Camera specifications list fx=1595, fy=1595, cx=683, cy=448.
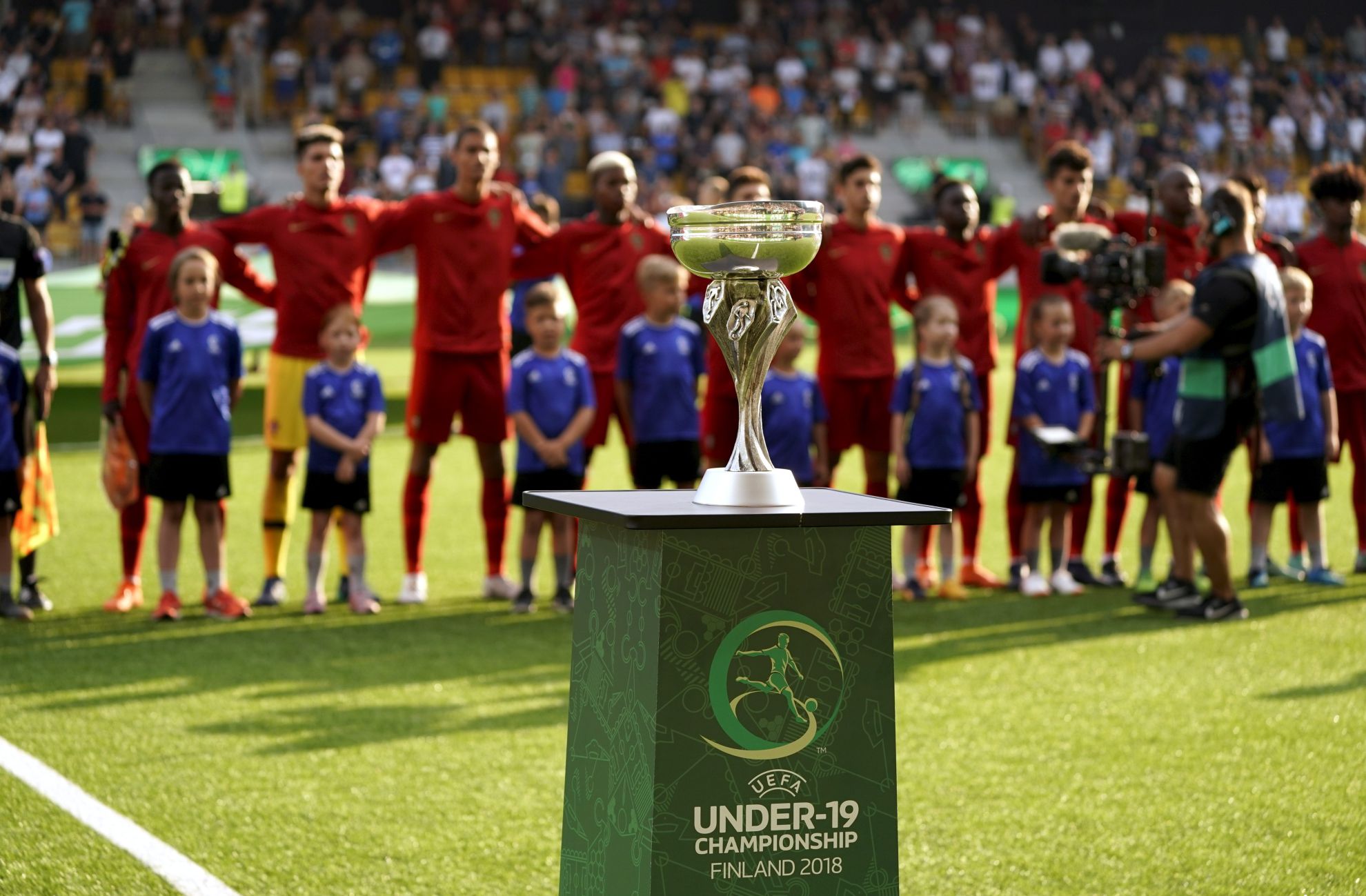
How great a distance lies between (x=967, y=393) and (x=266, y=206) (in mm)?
3126

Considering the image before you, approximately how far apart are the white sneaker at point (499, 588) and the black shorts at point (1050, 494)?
7.49 feet

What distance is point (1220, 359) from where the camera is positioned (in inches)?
243

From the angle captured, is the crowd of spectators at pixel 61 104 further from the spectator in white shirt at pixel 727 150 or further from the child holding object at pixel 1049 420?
the child holding object at pixel 1049 420

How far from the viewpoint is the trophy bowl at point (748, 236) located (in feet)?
8.61

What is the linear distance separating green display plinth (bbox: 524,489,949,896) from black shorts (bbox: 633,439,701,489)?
A: 4.09 meters

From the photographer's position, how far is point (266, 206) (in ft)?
22.5

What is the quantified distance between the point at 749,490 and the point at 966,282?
4.93m

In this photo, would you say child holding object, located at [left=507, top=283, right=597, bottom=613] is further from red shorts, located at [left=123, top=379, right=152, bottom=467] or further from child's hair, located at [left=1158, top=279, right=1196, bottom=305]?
child's hair, located at [left=1158, top=279, right=1196, bottom=305]

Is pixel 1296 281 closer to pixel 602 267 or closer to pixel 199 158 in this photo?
pixel 602 267

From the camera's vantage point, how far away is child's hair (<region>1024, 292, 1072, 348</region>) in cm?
713

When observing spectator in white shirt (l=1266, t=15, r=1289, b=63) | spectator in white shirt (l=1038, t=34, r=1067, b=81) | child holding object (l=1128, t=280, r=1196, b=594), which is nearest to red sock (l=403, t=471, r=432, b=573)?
child holding object (l=1128, t=280, r=1196, b=594)

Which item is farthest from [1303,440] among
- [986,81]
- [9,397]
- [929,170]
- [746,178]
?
[986,81]

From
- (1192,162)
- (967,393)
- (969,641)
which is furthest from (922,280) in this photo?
(1192,162)

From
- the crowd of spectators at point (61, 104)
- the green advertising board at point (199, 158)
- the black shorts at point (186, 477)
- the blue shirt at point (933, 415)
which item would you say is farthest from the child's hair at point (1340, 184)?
the green advertising board at point (199, 158)
